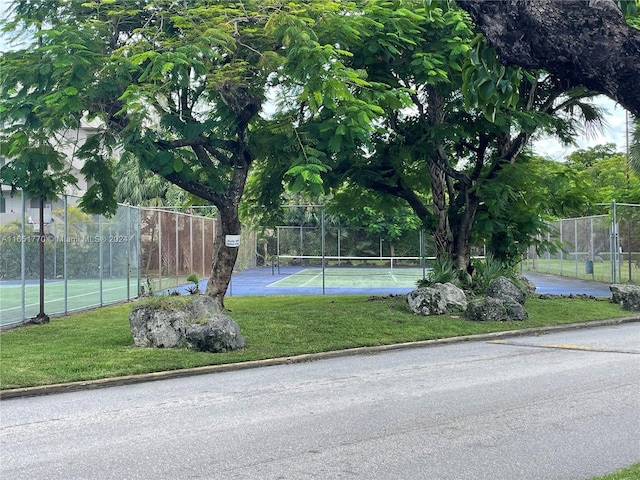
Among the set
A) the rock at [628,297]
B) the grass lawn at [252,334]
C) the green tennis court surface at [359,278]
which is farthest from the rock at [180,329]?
the green tennis court surface at [359,278]

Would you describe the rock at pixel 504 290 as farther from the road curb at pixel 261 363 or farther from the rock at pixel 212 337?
the rock at pixel 212 337

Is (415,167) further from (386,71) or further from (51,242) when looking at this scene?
(51,242)

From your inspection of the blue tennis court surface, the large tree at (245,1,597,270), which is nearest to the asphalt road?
the large tree at (245,1,597,270)

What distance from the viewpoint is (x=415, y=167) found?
1950 centimetres

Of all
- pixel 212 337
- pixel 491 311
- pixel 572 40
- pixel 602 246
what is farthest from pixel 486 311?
pixel 602 246

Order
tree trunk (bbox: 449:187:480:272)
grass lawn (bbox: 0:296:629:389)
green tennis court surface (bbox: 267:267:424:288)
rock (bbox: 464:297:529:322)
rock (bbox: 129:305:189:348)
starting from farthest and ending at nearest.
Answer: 1. green tennis court surface (bbox: 267:267:424:288)
2. tree trunk (bbox: 449:187:480:272)
3. rock (bbox: 464:297:529:322)
4. rock (bbox: 129:305:189:348)
5. grass lawn (bbox: 0:296:629:389)

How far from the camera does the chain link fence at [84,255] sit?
14055 mm

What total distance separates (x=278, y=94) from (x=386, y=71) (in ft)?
8.61

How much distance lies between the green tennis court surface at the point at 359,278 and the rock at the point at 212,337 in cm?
1638

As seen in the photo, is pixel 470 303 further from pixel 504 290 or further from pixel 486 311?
pixel 504 290

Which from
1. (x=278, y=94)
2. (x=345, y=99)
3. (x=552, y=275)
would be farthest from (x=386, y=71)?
(x=552, y=275)

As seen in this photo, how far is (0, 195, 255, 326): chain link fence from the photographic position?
553 inches

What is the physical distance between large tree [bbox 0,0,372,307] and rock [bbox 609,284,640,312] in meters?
10.5

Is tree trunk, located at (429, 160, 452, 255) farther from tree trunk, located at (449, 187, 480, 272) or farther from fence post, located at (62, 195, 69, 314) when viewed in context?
fence post, located at (62, 195, 69, 314)
